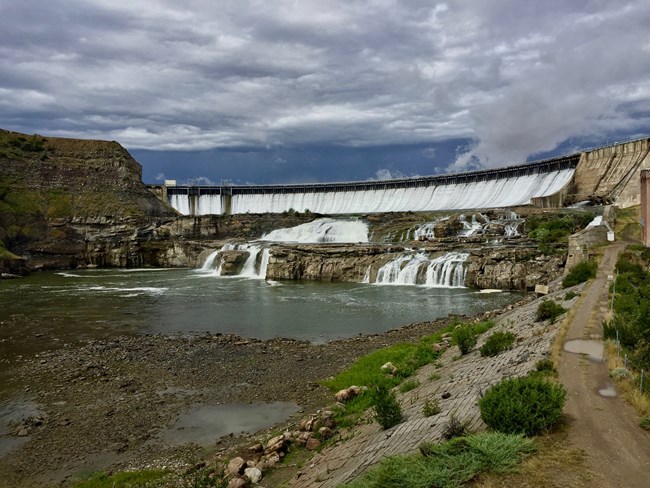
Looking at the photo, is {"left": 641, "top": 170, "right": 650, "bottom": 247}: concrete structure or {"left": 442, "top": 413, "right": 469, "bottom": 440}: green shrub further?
{"left": 641, "top": 170, "right": 650, "bottom": 247}: concrete structure

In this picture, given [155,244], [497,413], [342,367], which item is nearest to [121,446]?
[342,367]

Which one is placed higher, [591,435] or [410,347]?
[591,435]

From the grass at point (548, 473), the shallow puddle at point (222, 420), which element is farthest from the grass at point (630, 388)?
the shallow puddle at point (222, 420)

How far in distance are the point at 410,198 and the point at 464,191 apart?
469 inches

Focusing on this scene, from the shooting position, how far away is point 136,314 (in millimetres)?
33469

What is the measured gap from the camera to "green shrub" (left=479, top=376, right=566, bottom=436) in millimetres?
7703

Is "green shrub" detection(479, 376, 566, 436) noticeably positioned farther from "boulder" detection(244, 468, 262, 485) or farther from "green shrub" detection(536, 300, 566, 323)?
"green shrub" detection(536, 300, 566, 323)

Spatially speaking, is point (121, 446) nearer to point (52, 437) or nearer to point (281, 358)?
point (52, 437)

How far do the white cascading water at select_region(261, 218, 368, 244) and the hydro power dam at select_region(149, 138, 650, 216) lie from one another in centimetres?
2218

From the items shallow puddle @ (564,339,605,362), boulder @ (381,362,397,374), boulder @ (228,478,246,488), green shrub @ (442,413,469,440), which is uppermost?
shallow puddle @ (564,339,605,362)

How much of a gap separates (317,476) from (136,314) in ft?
89.7

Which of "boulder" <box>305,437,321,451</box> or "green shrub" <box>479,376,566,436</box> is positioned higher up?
"green shrub" <box>479,376,566,436</box>

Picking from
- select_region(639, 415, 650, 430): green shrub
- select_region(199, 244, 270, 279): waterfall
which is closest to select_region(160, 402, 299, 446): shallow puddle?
Answer: select_region(639, 415, 650, 430): green shrub

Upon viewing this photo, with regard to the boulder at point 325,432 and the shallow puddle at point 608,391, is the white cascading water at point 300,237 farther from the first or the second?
the shallow puddle at point 608,391
